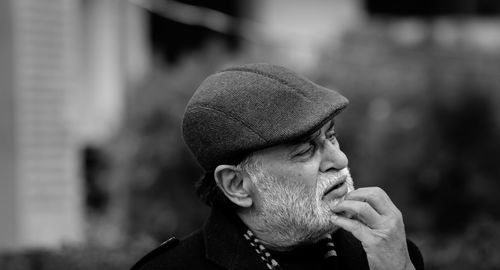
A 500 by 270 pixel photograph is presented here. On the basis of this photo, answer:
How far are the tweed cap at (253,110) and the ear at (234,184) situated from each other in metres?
0.03

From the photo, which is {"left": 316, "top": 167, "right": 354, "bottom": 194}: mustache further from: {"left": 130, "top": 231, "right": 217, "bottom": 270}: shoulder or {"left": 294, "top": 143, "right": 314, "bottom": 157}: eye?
{"left": 130, "top": 231, "right": 217, "bottom": 270}: shoulder

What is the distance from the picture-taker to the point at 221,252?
2645 millimetres

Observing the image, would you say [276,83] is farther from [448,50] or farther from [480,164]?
[448,50]

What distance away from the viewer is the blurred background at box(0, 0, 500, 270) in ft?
21.0

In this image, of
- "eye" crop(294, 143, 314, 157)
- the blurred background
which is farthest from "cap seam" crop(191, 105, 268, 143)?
the blurred background

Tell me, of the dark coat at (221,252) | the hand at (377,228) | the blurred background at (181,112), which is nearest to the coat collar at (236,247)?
the dark coat at (221,252)

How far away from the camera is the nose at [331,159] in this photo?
8.33ft

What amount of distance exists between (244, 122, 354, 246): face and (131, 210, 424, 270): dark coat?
12cm

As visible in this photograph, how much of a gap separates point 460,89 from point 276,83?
21.6ft

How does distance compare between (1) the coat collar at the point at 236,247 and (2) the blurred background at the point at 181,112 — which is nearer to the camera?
(1) the coat collar at the point at 236,247

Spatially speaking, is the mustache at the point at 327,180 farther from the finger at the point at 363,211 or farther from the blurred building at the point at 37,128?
the blurred building at the point at 37,128

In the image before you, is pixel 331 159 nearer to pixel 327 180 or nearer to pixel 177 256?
pixel 327 180

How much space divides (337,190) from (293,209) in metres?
0.13

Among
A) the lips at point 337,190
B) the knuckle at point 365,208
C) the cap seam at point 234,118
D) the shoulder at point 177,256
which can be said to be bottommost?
the shoulder at point 177,256
